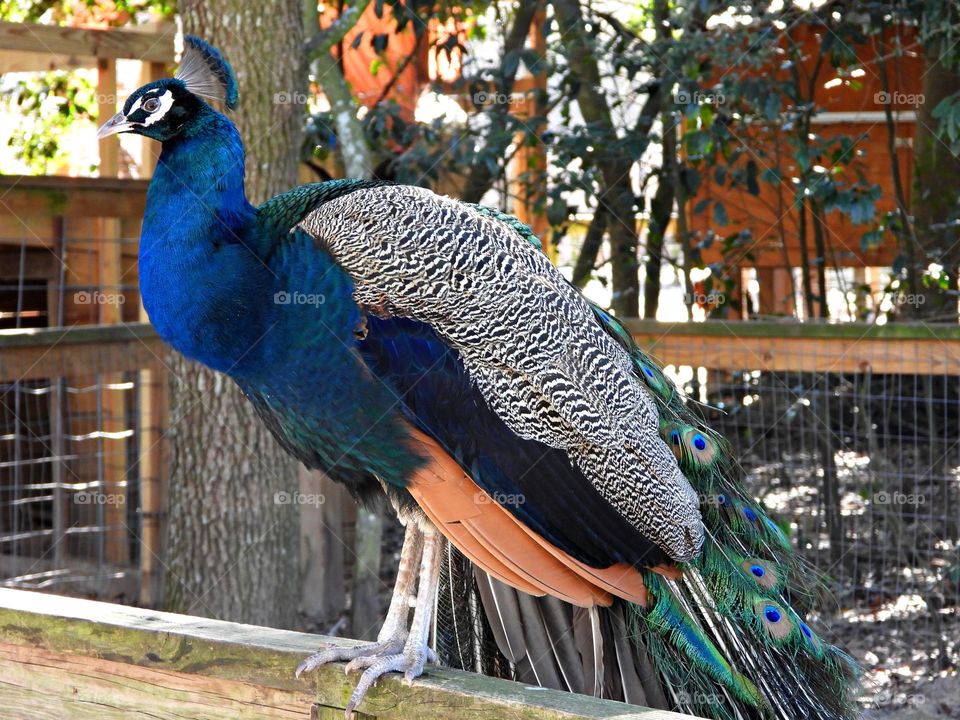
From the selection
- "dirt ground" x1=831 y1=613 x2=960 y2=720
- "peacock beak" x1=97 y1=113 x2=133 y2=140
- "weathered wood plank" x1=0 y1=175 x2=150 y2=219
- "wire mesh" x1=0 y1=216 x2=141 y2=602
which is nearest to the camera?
"peacock beak" x1=97 y1=113 x2=133 y2=140

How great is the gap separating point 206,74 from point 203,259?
0.50m

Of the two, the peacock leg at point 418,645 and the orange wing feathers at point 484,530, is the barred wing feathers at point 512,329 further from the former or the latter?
the peacock leg at point 418,645

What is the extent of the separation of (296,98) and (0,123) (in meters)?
4.00

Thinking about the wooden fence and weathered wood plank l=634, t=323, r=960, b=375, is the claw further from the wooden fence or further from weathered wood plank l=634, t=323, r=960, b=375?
the wooden fence

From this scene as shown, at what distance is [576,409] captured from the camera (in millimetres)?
2334

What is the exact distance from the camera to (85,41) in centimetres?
473

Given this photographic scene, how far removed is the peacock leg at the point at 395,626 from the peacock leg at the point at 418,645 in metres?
0.04

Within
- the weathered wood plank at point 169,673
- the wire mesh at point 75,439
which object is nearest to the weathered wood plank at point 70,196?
the wire mesh at point 75,439

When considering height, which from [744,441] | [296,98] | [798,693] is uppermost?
[296,98]

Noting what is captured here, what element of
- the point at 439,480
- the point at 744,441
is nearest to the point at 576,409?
the point at 439,480

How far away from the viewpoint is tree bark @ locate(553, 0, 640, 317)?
16.0 feet

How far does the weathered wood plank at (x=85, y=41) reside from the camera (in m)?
4.64

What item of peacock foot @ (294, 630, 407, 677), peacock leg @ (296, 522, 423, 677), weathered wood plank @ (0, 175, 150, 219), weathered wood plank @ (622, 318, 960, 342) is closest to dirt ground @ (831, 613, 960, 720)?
weathered wood plank @ (622, 318, 960, 342)

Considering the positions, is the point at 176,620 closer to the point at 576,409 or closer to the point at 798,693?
the point at 576,409
